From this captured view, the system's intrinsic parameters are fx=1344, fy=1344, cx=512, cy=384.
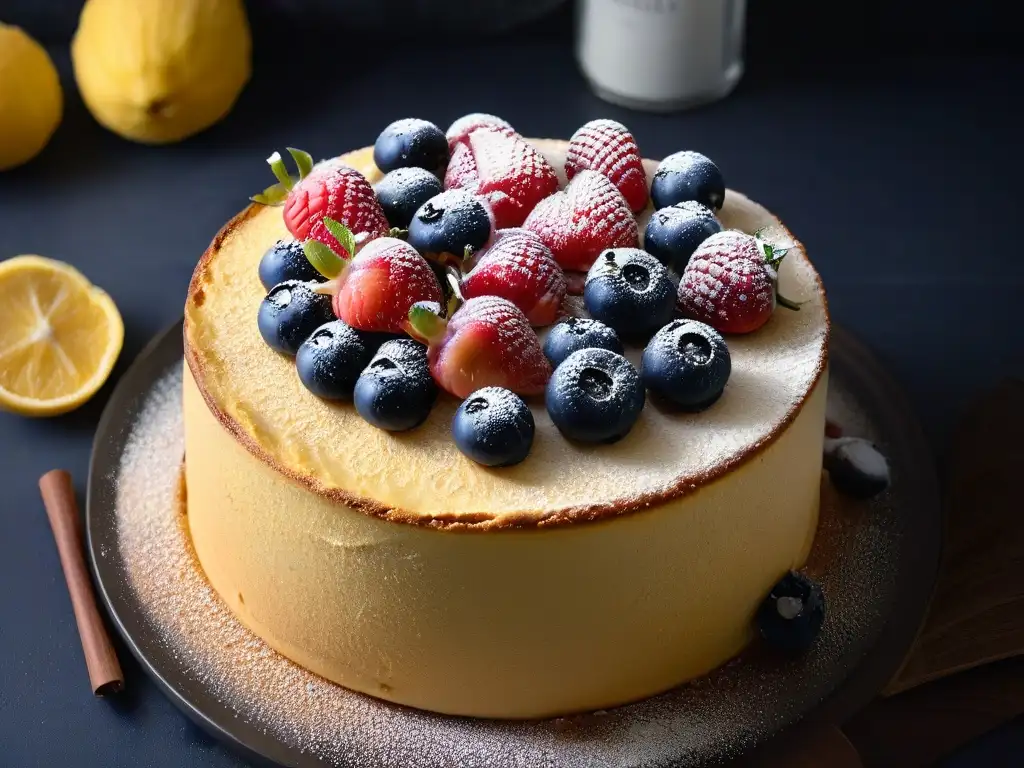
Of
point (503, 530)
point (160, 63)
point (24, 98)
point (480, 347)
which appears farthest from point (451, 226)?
point (24, 98)

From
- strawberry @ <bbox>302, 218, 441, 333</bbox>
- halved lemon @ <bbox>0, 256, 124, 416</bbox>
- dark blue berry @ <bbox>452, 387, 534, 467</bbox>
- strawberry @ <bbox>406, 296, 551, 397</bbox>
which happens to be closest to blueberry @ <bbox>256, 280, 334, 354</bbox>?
strawberry @ <bbox>302, 218, 441, 333</bbox>

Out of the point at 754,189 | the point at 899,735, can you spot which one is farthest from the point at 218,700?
the point at 754,189

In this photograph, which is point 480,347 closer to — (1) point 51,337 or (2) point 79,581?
(2) point 79,581

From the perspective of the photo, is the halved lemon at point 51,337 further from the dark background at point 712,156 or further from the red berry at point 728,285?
the red berry at point 728,285

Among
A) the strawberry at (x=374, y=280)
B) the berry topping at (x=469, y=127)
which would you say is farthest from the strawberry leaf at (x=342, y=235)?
the berry topping at (x=469, y=127)

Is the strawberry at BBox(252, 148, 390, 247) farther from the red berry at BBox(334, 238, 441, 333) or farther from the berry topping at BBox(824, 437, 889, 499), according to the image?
the berry topping at BBox(824, 437, 889, 499)

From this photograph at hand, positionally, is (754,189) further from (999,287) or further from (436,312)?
(436,312)
